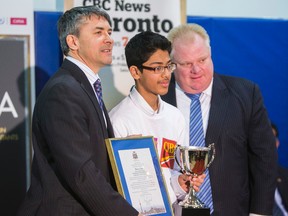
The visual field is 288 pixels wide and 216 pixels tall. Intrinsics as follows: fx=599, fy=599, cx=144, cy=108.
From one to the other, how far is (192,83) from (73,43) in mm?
790

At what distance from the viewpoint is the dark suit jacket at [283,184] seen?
479cm

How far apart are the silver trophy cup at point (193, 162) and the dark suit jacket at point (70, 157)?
39 cm

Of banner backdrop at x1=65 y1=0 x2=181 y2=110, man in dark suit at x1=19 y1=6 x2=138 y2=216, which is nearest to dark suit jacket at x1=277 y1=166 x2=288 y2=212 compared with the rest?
banner backdrop at x1=65 y1=0 x2=181 y2=110

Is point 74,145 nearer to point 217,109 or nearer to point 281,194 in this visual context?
point 217,109

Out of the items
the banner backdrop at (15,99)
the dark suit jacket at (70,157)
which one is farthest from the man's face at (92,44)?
the banner backdrop at (15,99)

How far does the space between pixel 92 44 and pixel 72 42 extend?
3.4 inches

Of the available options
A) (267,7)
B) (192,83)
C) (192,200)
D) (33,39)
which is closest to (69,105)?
(192,200)

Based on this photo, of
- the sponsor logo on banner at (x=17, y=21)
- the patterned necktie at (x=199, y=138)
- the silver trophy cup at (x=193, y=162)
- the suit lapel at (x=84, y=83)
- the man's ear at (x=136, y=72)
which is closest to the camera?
the suit lapel at (x=84, y=83)

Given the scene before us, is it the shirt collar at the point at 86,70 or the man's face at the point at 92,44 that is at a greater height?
the man's face at the point at 92,44

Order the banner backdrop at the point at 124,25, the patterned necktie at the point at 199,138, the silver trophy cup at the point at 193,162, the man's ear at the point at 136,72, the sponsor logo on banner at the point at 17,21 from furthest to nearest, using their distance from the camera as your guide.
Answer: the banner backdrop at the point at 124,25, the sponsor logo on banner at the point at 17,21, the patterned necktie at the point at 199,138, the man's ear at the point at 136,72, the silver trophy cup at the point at 193,162

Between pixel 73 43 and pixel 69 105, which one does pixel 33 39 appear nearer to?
pixel 73 43

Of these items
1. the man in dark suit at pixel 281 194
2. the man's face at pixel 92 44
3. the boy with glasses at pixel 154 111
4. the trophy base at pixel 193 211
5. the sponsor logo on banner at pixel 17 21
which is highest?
the sponsor logo on banner at pixel 17 21

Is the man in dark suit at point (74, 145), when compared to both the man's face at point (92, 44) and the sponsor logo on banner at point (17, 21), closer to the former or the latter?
the man's face at point (92, 44)

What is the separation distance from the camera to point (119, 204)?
234 cm
